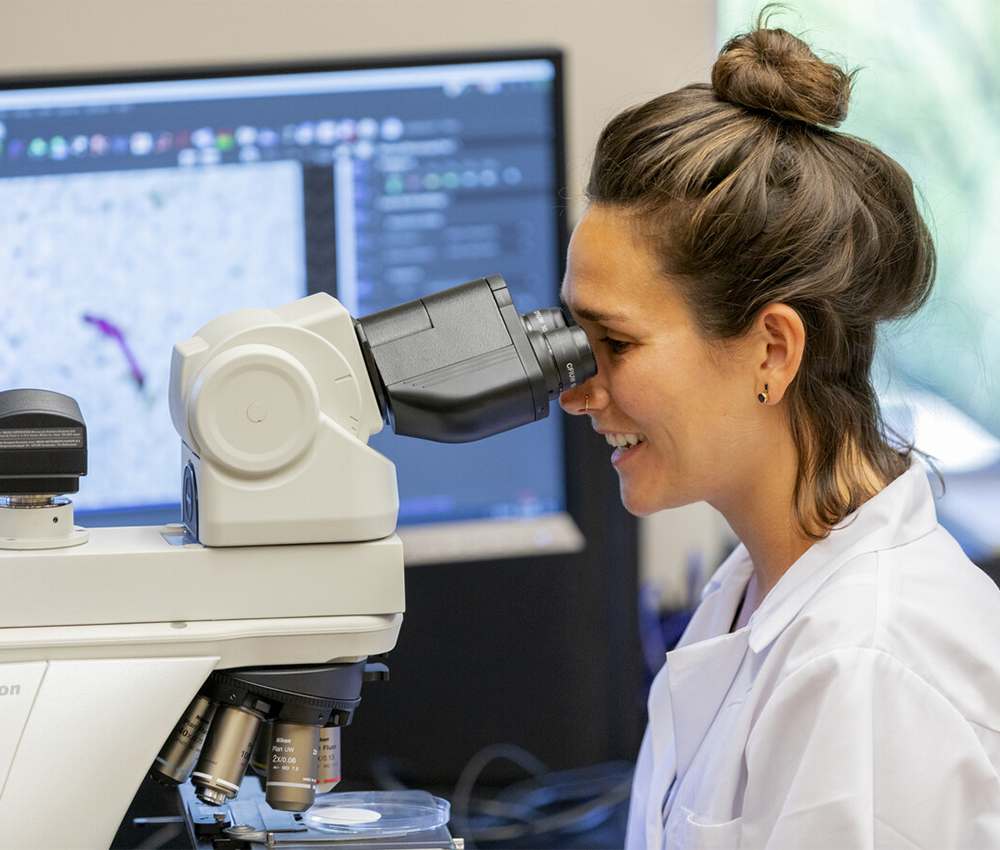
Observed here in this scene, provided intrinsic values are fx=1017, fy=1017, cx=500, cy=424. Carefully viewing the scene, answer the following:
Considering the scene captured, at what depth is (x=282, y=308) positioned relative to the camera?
0.72 m

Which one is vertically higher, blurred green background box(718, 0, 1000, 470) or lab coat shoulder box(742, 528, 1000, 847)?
blurred green background box(718, 0, 1000, 470)

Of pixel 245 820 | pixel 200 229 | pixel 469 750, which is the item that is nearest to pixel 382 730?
pixel 469 750

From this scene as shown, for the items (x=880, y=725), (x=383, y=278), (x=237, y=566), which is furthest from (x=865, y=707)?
(x=383, y=278)

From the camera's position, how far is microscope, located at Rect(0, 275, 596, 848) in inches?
25.7

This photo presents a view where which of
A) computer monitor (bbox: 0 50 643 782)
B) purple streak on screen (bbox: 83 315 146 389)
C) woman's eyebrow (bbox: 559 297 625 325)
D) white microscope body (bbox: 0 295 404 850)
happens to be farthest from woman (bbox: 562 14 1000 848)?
purple streak on screen (bbox: 83 315 146 389)

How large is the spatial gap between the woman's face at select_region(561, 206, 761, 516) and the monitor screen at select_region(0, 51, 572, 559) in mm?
400

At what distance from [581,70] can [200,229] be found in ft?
1.89

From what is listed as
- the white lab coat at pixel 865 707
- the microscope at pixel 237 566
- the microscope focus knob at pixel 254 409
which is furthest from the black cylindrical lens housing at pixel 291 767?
the white lab coat at pixel 865 707

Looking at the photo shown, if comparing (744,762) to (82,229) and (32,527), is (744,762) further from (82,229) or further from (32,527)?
(82,229)

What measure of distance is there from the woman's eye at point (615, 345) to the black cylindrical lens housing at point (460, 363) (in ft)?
0.37

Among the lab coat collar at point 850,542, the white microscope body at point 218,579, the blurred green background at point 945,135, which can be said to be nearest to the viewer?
the white microscope body at point 218,579

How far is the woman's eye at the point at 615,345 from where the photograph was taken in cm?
84

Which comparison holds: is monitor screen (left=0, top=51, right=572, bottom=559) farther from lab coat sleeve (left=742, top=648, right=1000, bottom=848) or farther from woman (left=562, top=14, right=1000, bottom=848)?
lab coat sleeve (left=742, top=648, right=1000, bottom=848)

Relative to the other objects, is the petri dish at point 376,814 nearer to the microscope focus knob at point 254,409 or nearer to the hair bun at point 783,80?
the microscope focus knob at point 254,409
